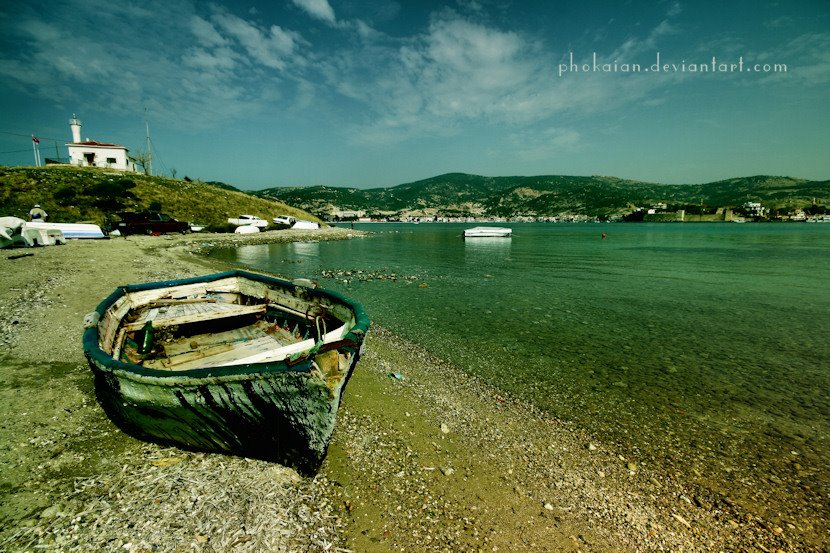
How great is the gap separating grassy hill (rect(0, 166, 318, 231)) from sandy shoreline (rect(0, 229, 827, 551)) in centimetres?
4995

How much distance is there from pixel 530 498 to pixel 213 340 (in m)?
8.01

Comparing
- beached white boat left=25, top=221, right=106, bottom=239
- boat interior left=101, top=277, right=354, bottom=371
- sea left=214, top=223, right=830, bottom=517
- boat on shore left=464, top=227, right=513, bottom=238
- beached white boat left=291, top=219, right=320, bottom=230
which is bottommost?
sea left=214, top=223, right=830, bottom=517

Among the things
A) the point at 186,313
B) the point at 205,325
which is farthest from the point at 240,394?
the point at 186,313

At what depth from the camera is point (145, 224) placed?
144 ft

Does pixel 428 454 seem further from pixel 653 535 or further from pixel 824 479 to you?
pixel 824 479

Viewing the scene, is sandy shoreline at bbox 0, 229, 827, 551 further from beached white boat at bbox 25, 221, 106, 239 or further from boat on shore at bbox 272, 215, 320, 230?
boat on shore at bbox 272, 215, 320, 230

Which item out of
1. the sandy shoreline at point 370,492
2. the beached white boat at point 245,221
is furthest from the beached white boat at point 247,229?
the sandy shoreline at point 370,492

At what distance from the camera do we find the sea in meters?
6.54

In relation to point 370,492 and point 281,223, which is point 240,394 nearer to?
point 370,492

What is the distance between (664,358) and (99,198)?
63.3 metres

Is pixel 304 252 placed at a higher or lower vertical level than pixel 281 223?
lower

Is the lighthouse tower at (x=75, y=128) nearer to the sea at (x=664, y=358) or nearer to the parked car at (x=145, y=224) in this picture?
the parked car at (x=145, y=224)

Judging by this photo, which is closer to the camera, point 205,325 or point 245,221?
point 205,325

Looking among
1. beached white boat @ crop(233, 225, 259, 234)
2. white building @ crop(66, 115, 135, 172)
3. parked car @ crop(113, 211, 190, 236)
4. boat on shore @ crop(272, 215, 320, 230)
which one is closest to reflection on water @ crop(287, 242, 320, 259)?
beached white boat @ crop(233, 225, 259, 234)
